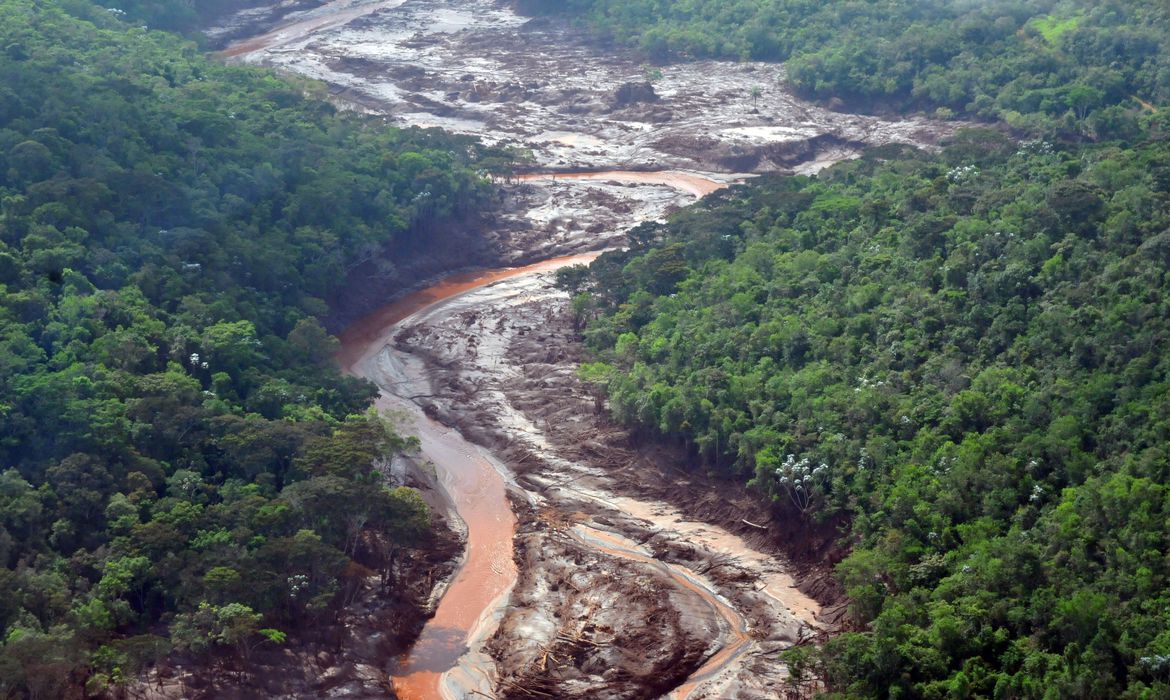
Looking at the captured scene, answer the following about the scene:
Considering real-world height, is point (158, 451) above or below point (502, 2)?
below

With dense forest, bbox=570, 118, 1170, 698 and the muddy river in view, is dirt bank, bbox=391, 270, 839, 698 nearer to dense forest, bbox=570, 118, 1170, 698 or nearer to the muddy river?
the muddy river

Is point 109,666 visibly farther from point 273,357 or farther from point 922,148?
point 922,148

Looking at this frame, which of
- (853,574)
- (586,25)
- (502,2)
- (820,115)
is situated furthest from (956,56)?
(853,574)

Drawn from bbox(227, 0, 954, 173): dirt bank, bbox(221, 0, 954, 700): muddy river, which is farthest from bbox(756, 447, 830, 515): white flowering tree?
bbox(227, 0, 954, 173): dirt bank

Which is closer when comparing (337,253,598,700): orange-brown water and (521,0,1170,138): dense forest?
(337,253,598,700): orange-brown water

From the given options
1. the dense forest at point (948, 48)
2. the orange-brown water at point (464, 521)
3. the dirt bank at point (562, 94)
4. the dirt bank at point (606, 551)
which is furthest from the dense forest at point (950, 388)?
the dirt bank at point (562, 94)

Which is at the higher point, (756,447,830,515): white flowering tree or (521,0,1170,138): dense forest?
(521,0,1170,138): dense forest

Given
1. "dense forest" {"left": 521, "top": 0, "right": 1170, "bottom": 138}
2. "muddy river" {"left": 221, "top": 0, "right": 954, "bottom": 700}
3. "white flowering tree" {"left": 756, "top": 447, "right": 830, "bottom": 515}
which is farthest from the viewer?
"dense forest" {"left": 521, "top": 0, "right": 1170, "bottom": 138}
